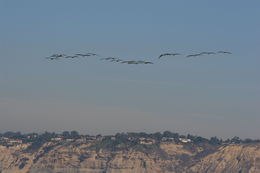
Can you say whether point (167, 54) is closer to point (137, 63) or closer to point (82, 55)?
point (137, 63)

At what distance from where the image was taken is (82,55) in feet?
366

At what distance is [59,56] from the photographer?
4454 inches

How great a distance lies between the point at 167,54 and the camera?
106 metres

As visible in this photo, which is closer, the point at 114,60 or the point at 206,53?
the point at 206,53

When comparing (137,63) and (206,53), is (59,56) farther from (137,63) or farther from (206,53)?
(206,53)

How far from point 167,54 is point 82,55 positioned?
43.6 ft

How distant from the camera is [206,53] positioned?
335 ft

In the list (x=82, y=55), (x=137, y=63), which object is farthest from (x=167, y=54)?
(x=82, y=55)

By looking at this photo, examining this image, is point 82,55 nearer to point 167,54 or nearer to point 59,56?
point 59,56

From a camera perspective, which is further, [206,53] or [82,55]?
[82,55]

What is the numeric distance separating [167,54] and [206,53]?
6479mm

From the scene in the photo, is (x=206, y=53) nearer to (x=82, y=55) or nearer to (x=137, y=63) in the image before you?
(x=137, y=63)

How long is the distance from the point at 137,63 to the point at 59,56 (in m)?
12.2

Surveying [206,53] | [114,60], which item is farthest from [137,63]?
[206,53]
